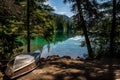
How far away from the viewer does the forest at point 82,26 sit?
1819 cm

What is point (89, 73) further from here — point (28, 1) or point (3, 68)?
point (28, 1)

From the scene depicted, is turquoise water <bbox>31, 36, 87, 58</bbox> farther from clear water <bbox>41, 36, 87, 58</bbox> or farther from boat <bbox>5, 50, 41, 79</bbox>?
boat <bbox>5, 50, 41, 79</bbox>

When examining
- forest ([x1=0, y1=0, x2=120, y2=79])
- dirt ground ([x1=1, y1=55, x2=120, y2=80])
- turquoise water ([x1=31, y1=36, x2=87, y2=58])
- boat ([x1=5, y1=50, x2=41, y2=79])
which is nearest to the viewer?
dirt ground ([x1=1, y1=55, x2=120, y2=80])

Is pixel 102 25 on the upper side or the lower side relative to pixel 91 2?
lower

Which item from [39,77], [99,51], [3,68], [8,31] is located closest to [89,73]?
[39,77]

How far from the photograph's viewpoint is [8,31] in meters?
19.2

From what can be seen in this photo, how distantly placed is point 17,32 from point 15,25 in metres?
0.68

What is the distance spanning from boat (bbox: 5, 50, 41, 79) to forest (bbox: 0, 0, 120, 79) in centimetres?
776

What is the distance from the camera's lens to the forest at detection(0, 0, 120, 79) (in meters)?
18.2

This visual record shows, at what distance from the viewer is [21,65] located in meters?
9.58

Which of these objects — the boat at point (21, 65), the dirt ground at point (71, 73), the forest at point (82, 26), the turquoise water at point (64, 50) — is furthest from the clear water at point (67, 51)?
the boat at point (21, 65)

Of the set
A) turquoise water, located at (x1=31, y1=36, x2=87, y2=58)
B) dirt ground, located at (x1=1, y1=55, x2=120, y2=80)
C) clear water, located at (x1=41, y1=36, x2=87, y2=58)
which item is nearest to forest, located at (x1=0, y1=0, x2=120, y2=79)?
turquoise water, located at (x1=31, y1=36, x2=87, y2=58)

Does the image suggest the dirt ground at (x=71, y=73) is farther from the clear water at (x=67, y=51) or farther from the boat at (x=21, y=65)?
the clear water at (x=67, y=51)

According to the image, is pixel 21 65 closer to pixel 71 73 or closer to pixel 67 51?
pixel 71 73
